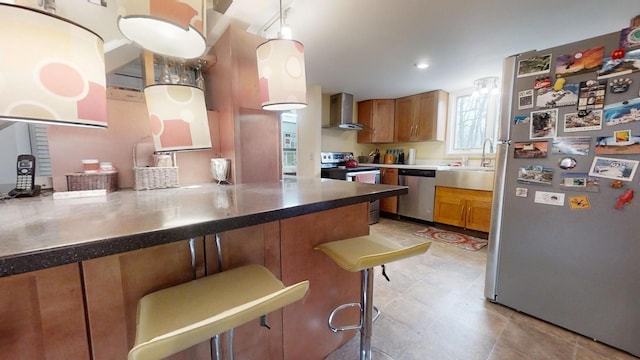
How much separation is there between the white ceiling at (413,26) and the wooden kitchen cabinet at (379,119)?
1.46 metres

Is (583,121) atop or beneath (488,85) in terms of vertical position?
beneath

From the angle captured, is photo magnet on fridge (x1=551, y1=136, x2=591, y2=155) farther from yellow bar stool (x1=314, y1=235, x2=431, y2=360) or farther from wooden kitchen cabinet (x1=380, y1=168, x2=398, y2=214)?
wooden kitchen cabinet (x1=380, y1=168, x2=398, y2=214)

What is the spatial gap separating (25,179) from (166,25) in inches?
34.4

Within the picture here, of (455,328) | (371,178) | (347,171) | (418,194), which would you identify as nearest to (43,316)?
(455,328)

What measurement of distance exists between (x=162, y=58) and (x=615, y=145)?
2.56 meters

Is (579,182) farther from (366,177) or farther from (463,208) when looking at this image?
(366,177)

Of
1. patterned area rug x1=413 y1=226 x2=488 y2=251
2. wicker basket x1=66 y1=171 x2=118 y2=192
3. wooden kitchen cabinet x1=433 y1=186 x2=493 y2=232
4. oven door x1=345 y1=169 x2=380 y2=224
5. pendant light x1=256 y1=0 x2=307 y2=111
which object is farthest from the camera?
oven door x1=345 y1=169 x2=380 y2=224

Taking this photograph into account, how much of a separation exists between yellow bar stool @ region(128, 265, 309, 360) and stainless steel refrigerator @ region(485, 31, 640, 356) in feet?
5.68

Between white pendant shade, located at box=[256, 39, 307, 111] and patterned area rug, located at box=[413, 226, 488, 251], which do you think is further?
patterned area rug, located at box=[413, 226, 488, 251]

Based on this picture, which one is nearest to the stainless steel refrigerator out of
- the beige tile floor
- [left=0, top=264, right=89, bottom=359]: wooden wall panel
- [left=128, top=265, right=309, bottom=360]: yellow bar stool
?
the beige tile floor

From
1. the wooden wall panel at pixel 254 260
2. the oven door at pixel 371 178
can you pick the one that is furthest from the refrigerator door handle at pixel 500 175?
the oven door at pixel 371 178

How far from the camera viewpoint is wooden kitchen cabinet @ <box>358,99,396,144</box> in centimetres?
439

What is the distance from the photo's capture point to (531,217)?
5.25 feet

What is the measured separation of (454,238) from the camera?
126 inches
